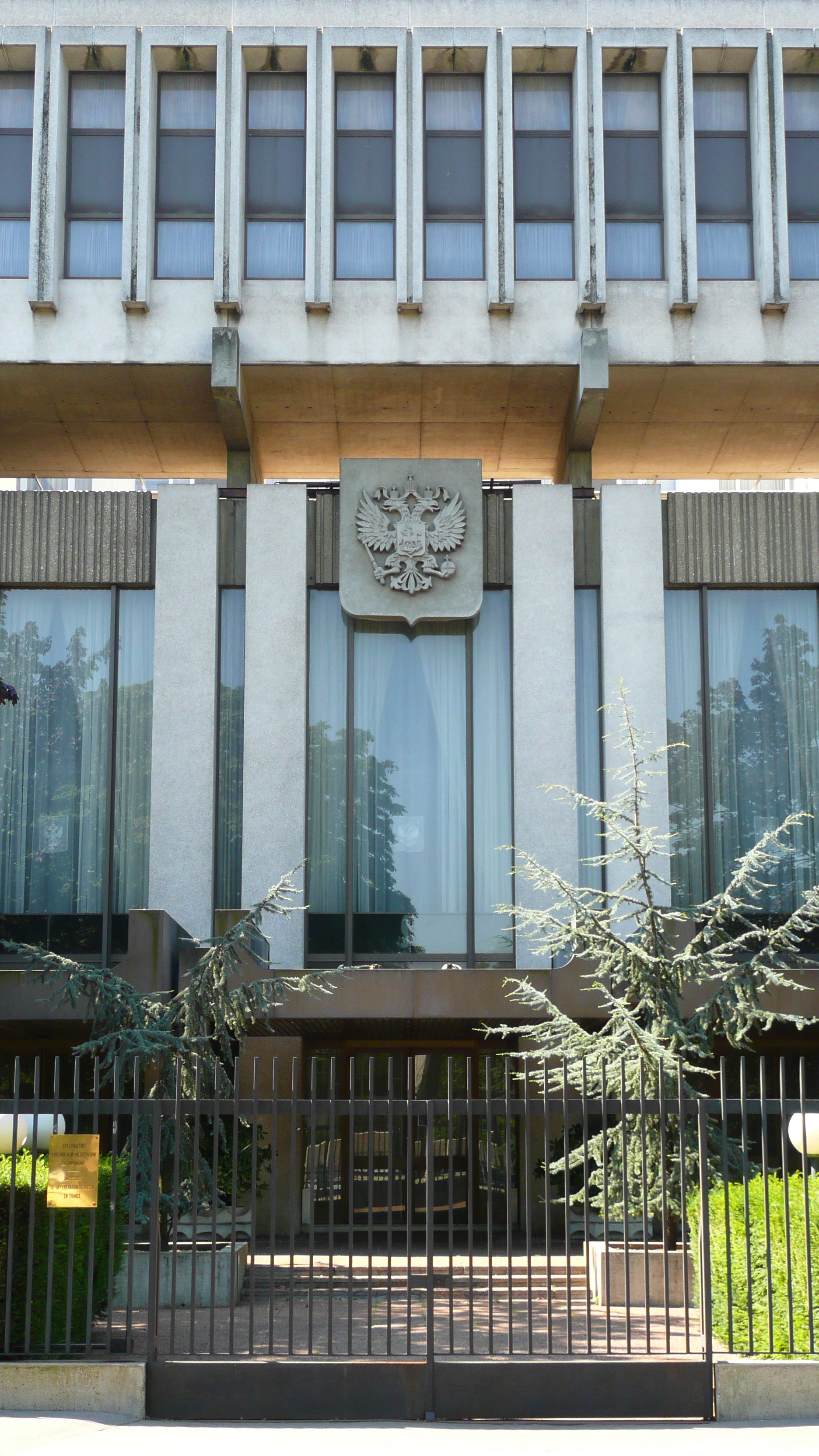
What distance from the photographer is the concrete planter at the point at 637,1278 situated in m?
13.0

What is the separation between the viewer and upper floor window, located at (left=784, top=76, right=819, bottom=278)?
22.2 meters

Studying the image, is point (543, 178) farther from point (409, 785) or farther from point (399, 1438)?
point (399, 1438)

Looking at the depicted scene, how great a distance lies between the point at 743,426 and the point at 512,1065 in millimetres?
11199

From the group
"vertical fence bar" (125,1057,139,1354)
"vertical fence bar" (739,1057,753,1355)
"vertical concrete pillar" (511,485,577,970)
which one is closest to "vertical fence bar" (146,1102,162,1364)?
"vertical fence bar" (125,1057,139,1354)

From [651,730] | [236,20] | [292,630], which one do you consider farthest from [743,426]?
[236,20]

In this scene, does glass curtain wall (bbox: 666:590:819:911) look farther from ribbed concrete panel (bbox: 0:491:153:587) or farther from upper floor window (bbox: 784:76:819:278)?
ribbed concrete panel (bbox: 0:491:153:587)

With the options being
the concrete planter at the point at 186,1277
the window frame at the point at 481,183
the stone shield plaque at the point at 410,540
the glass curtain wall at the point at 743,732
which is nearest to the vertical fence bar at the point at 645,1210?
the concrete planter at the point at 186,1277

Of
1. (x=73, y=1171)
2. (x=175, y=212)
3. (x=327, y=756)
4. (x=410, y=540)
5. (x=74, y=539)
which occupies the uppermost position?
(x=175, y=212)

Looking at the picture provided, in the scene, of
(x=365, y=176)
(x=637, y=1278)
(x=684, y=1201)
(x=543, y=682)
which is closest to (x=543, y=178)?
(x=365, y=176)

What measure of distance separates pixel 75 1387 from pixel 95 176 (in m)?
18.2

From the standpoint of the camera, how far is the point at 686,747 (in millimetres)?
20953

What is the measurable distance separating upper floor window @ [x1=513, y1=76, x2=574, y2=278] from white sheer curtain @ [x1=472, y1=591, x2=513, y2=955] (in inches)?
207

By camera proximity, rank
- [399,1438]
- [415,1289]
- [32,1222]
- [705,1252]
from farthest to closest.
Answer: [415,1289] < [32,1222] < [705,1252] < [399,1438]

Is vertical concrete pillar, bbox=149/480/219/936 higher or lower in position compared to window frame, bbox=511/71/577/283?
lower
